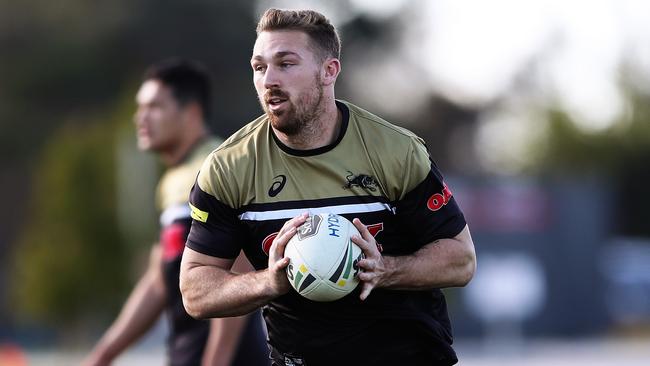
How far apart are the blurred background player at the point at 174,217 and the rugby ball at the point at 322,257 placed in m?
2.13

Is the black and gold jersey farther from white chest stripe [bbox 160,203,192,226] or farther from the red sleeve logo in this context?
white chest stripe [bbox 160,203,192,226]

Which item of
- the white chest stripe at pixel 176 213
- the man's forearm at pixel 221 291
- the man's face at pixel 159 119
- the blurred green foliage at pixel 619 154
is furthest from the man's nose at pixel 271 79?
the blurred green foliage at pixel 619 154

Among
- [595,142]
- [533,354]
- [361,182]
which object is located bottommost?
[533,354]

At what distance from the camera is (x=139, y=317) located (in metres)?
8.19

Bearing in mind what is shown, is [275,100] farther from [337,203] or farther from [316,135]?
[337,203]

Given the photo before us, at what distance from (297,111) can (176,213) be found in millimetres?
2339

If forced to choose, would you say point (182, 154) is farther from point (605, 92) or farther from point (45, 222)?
point (605, 92)

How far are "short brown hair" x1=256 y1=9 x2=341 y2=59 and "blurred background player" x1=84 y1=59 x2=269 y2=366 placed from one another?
2208mm

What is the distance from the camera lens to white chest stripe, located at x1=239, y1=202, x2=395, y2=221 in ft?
17.9

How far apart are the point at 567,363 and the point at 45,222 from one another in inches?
602

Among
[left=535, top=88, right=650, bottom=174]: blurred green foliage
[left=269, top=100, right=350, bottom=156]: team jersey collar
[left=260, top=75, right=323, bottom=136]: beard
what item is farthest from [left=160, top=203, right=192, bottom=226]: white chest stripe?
[left=535, top=88, right=650, bottom=174]: blurred green foliage

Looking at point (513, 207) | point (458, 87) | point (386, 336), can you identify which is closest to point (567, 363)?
point (513, 207)

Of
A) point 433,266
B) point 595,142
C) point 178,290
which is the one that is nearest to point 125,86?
point 595,142

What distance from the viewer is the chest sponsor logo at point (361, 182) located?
215 inches
